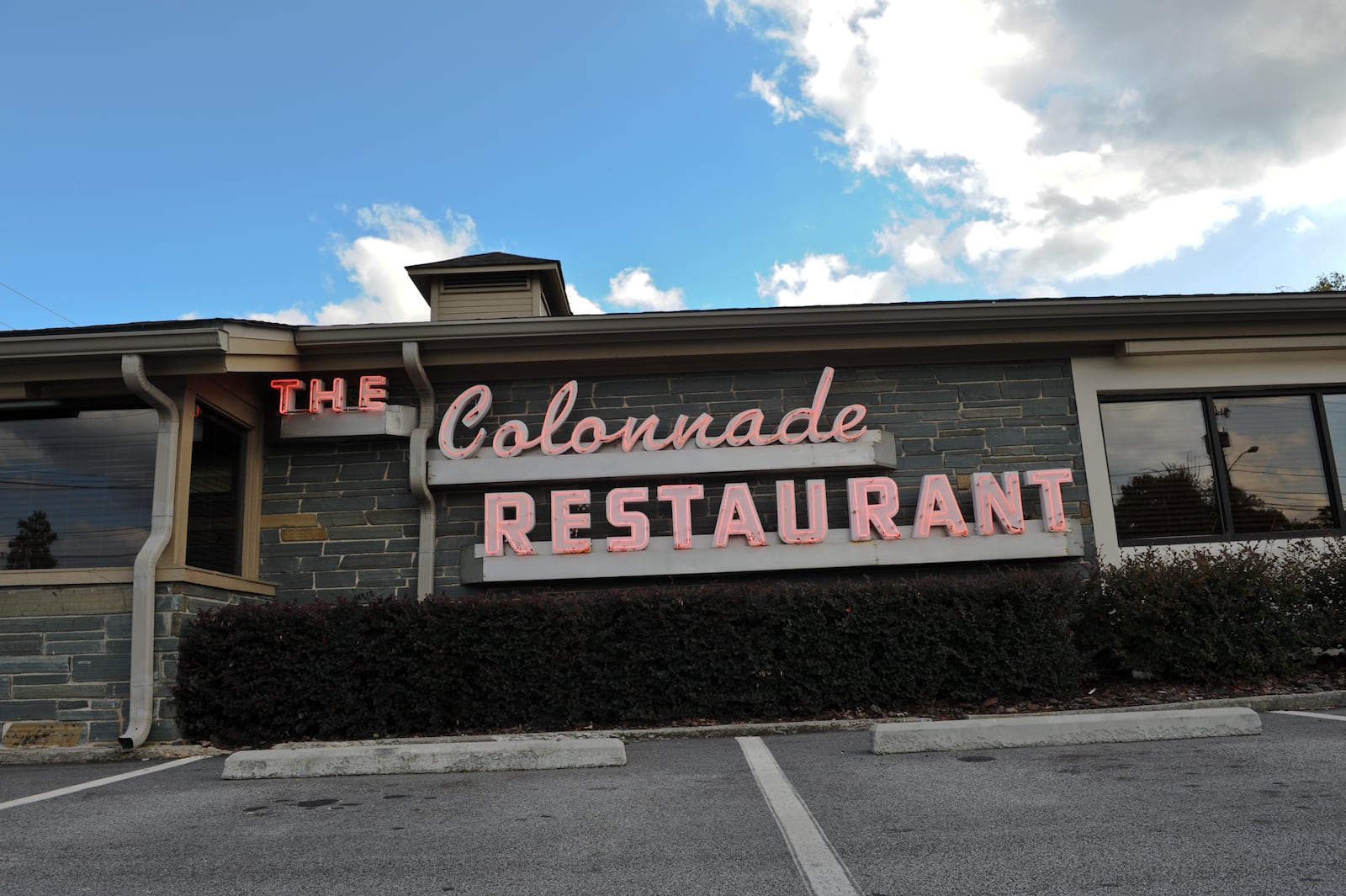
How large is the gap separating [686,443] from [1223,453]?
5.81m

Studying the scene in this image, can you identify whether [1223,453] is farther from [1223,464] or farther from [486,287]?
[486,287]

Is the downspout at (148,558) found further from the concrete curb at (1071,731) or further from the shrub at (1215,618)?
the shrub at (1215,618)

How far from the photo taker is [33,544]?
851cm

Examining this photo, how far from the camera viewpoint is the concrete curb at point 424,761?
5926mm

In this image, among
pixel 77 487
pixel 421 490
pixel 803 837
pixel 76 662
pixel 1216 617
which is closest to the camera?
pixel 803 837

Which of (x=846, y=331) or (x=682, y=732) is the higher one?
(x=846, y=331)

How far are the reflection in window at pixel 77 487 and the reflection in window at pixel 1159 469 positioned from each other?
9.69 meters

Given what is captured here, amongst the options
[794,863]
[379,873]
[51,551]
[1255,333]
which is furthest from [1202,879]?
[51,551]

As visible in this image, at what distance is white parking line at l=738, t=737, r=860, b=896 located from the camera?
3418 millimetres

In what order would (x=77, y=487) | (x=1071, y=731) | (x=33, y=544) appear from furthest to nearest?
(x=77, y=487), (x=33, y=544), (x=1071, y=731)

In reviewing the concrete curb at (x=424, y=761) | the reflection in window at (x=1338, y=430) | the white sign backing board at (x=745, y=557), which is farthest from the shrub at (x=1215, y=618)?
the concrete curb at (x=424, y=761)

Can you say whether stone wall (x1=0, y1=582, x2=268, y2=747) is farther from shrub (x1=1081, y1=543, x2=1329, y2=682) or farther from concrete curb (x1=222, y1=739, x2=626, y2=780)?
shrub (x1=1081, y1=543, x2=1329, y2=682)

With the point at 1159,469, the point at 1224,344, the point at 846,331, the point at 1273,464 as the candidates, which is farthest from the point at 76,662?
the point at 1273,464

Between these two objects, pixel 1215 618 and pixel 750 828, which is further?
pixel 1215 618
